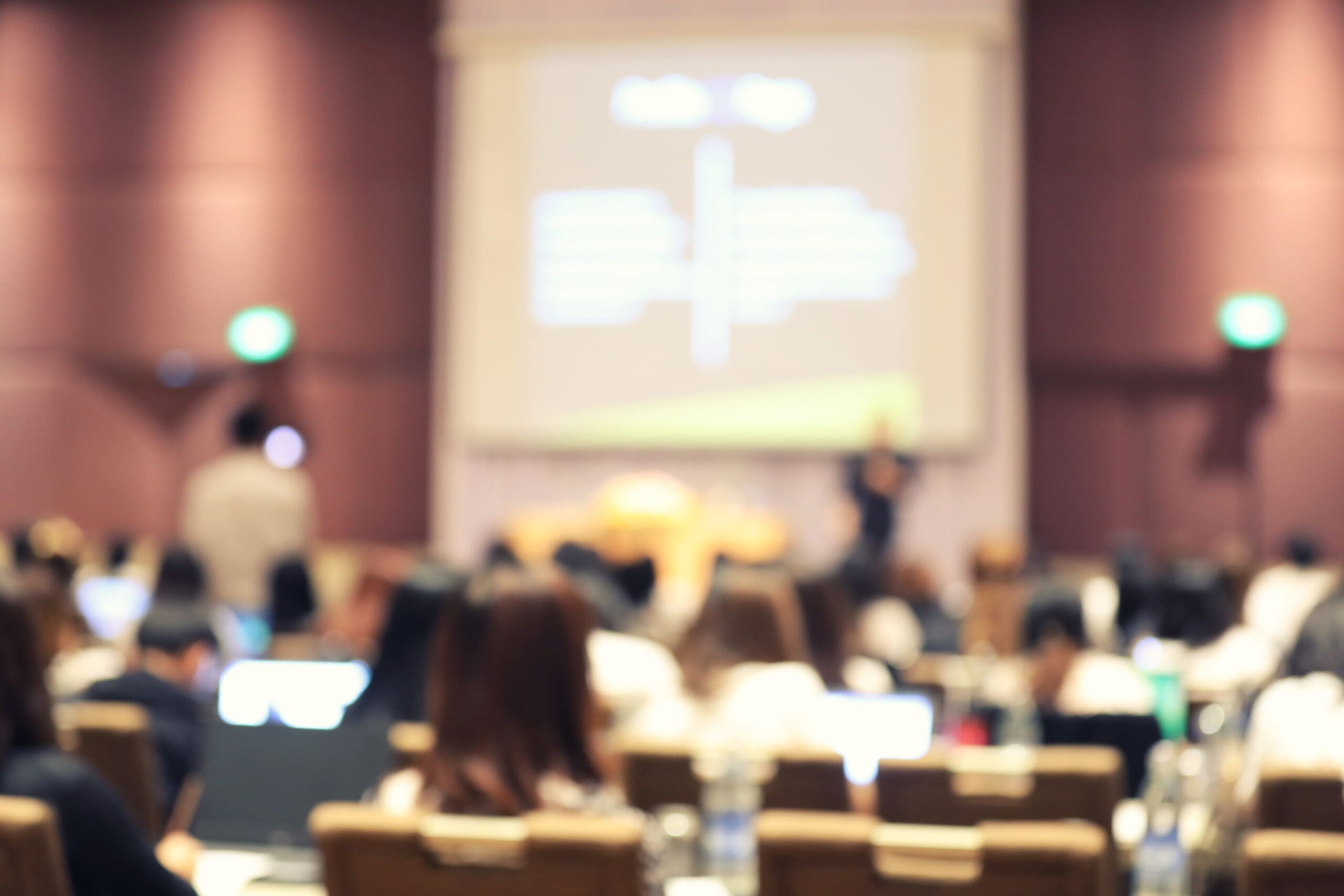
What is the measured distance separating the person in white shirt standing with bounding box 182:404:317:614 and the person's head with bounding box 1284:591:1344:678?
5985mm

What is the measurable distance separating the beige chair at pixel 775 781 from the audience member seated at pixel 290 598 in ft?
12.3

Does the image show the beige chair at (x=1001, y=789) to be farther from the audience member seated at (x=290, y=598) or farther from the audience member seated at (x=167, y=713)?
the audience member seated at (x=290, y=598)

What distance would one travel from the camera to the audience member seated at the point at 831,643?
432 centimetres

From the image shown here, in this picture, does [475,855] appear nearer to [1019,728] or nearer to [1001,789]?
[1001,789]

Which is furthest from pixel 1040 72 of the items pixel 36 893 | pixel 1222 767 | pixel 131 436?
pixel 36 893

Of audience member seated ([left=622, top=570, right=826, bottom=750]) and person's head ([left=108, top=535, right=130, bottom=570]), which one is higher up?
person's head ([left=108, top=535, right=130, bottom=570])

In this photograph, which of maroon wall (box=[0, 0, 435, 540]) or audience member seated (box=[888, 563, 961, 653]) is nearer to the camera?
audience member seated (box=[888, 563, 961, 653])

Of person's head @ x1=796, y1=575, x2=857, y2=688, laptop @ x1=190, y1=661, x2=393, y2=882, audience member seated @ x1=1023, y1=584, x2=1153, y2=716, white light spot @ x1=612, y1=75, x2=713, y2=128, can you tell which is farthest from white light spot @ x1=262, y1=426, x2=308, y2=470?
laptop @ x1=190, y1=661, x2=393, y2=882

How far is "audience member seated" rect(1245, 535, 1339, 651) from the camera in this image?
251 inches

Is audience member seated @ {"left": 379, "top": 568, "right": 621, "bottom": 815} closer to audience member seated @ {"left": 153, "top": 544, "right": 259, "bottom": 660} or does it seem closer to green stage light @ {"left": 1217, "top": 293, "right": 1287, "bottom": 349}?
audience member seated @ {"left": 153, "top": 544, "right": 259, "bottom": 660}

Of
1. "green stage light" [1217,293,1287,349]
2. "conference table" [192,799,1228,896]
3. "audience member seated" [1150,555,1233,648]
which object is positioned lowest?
"conference table" [192,799,1228,896]

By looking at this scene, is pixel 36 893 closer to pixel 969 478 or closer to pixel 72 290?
pixel 969 478

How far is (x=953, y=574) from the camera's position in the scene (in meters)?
10.7

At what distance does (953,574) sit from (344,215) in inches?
203
